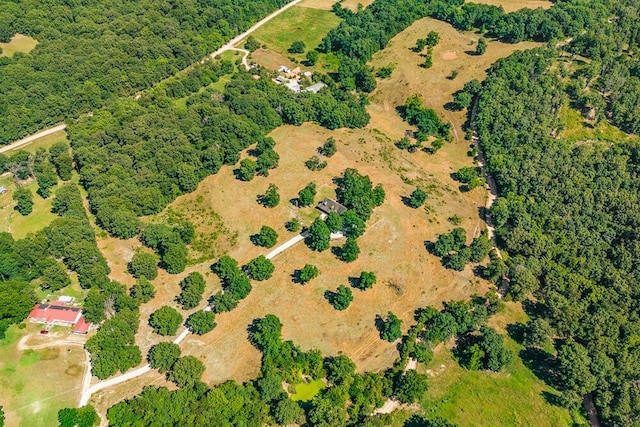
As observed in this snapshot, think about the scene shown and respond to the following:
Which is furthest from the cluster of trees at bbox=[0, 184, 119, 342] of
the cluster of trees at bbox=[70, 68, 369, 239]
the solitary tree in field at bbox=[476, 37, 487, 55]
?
the solitary tree in field at bbox=[476, 37, 487, 55]

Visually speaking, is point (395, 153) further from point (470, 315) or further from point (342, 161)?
point (470, 315)

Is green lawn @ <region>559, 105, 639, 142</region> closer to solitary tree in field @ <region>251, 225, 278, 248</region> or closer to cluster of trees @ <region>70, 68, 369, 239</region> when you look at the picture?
cluster of trees @ <region>70, 68, 369, 239</region>

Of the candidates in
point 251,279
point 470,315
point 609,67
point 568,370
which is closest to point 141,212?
point 251,279

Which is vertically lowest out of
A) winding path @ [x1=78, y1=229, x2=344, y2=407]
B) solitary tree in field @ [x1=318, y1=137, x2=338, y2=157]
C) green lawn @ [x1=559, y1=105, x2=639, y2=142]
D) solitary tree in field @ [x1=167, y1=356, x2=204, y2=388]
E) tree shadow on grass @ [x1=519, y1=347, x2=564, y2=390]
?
winding path @ [x1=78, y1=229, x2=344, y2=407]

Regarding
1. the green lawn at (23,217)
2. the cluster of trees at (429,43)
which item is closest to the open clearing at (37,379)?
the green lawn at (23,217)

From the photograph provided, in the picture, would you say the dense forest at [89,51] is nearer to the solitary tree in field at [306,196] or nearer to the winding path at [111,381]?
the solitary tree in field at [306,196]

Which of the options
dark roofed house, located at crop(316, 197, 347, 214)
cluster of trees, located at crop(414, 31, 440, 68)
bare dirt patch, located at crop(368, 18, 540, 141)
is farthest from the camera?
cluster of trees, located at crop(414, 31, 440, 68)
